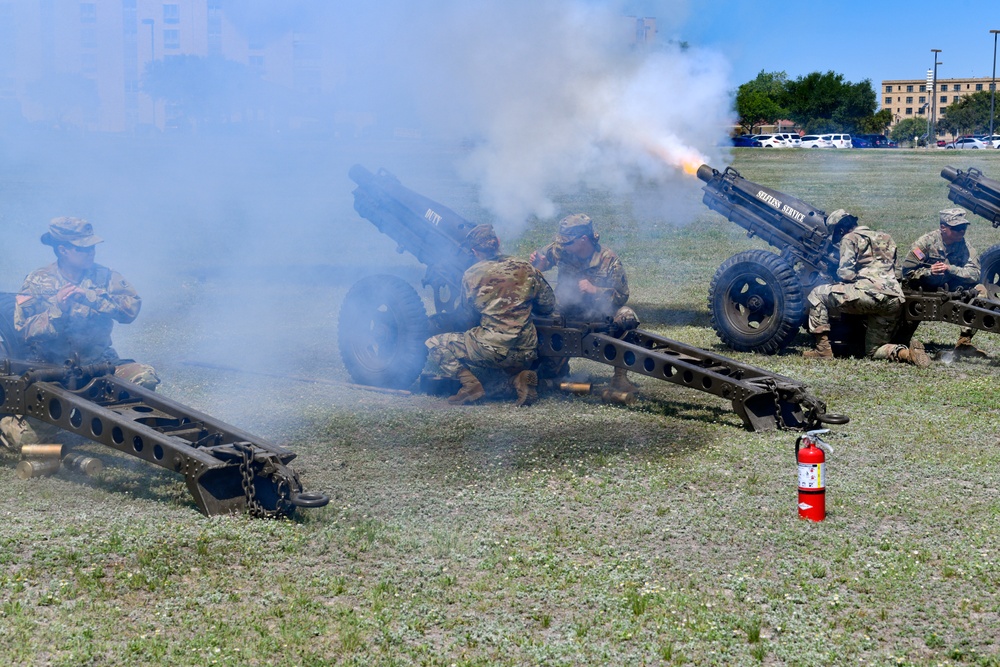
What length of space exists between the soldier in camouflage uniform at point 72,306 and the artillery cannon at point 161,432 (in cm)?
22

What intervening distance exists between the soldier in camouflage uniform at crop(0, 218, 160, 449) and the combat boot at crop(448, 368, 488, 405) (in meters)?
2.43

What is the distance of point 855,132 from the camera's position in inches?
2975

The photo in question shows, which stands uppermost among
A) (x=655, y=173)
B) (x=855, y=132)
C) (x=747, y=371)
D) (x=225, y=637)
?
(x=855, y=132)

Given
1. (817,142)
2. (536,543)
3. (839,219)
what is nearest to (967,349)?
(839,219)

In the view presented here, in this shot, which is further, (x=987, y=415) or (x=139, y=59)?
(x=139, y=59)

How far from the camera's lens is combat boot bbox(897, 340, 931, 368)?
36.0ft

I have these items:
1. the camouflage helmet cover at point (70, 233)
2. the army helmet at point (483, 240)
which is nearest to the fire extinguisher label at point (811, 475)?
the army helmet at point (483, 240)

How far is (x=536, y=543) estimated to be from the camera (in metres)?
6.11

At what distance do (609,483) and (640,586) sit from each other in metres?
1.73

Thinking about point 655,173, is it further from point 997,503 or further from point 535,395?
point 997,503

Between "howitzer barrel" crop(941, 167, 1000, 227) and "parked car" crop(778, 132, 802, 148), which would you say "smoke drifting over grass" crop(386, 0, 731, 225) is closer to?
"howitzer barrel" crop(941, 167, 1000, 227)

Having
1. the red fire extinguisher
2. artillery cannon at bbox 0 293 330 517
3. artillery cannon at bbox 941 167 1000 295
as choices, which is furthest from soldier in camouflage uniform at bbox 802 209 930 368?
artillery cannon at bbox 0 293 330 517

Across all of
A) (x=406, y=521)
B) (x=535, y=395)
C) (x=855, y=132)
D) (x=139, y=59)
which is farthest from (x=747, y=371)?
(x=855, y=132)

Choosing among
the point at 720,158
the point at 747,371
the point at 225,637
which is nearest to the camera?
the point at 225,637
